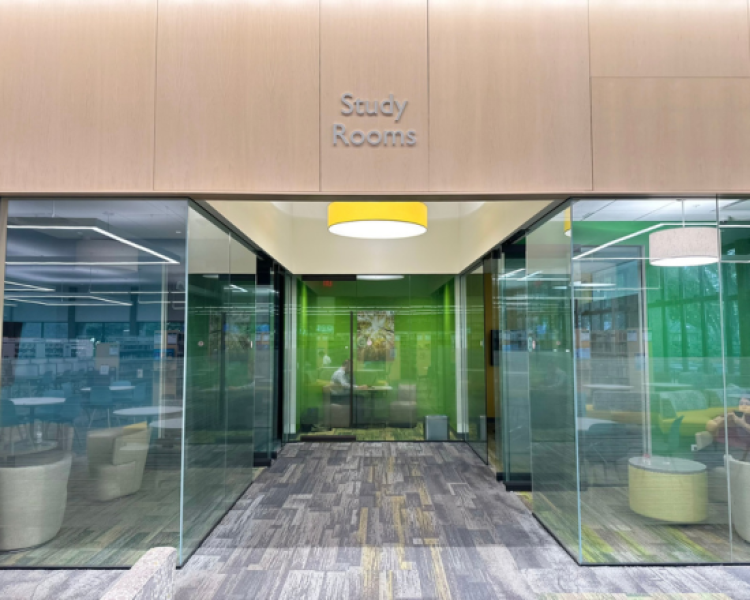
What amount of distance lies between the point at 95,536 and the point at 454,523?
304 centimetres

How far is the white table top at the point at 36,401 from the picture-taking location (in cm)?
409

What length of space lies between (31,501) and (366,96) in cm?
391

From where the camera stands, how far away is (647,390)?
4227mm

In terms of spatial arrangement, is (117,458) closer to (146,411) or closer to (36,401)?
(146,411)

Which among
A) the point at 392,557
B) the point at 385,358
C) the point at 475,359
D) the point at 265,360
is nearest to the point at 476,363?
the point at 475,359

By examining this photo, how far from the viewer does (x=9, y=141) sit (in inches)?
158

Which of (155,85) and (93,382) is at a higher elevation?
(155,85)

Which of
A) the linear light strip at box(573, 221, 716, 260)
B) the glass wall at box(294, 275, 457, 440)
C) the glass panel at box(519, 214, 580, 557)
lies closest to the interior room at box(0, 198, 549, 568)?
the glass panel at box(519, 214, 580, 557)

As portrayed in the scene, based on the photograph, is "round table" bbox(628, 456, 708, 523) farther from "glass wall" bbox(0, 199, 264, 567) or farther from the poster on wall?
the poster on wall

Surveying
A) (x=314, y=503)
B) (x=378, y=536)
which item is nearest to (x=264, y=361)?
(x=314, y=503)

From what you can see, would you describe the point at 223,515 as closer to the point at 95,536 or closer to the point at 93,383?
the point at 95,536

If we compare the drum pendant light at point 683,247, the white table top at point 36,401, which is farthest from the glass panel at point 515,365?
the white table top at point 36,401

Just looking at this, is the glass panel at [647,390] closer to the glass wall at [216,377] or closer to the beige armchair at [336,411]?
the glass wall at [216,377]

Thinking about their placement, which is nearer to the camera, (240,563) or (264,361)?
(240,563)
